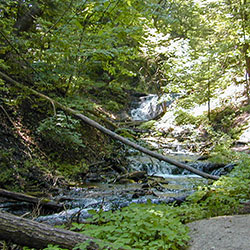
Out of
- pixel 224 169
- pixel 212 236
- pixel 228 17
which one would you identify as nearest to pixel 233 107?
pixel 228 17

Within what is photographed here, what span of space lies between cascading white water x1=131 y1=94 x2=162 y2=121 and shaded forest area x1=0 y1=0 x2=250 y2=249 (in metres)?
3.96

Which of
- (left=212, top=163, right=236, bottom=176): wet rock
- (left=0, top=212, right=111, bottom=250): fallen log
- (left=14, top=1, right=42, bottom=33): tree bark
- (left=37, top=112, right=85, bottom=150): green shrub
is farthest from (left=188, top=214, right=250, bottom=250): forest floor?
(left=14, top=1, right=42, bottom=33): tree bark

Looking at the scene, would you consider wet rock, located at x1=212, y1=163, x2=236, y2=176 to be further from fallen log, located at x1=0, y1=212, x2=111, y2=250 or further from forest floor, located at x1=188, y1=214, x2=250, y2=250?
fallen log, located at x1=0, y1=212, x2=111, y2=250

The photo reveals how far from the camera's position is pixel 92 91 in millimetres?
15398

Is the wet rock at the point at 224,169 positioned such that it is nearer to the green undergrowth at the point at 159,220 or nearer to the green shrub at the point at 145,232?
the green undergrowth at the point at 159,220

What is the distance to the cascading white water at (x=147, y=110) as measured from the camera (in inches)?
757

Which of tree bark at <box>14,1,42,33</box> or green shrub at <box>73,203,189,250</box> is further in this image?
tree bark at <box>14,1,42,33</box>

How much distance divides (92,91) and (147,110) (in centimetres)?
605

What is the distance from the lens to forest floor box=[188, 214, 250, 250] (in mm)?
2359

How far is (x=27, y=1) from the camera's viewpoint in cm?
614

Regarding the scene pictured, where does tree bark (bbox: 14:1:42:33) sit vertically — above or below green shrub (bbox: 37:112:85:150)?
above

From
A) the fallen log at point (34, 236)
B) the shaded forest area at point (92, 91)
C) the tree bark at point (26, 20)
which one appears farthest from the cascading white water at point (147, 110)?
the fallen log at point (34, 236)

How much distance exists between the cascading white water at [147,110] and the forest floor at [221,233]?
15.9 meters

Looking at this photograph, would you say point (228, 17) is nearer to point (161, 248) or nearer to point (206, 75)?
point (206, 75)
